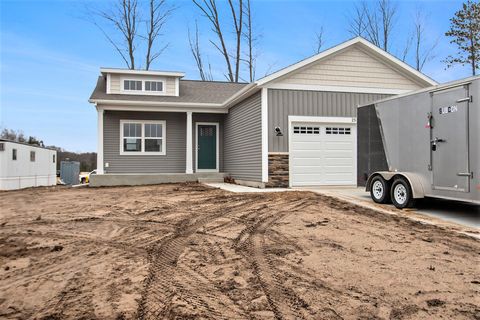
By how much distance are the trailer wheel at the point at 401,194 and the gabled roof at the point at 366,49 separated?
5207 millimetres

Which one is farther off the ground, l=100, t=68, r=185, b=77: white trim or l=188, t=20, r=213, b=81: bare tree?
l=188, t=20, r=213, b=81: bare tree

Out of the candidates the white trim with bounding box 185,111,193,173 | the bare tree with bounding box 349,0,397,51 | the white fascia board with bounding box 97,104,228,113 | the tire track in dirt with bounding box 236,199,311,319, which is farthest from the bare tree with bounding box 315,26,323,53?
the tire track in dirt with bounding box 236,199,311,319

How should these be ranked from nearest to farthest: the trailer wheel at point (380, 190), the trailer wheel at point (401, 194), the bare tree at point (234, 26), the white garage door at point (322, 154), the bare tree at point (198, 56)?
the trailer wheel at point (401, 194) → the trailer wheel at point (380, 190) → the white garage door at point (322, 154) → the bare tree at point (234, 26) → the bare tree at point (198, 56)

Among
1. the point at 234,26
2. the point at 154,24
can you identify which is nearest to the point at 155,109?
the point at 234,26

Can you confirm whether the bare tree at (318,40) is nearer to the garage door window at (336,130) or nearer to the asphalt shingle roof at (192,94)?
the asphalt shingle roof at (192,94)

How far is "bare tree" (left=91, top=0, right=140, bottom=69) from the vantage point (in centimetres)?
2572

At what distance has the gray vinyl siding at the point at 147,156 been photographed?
15.2 metres

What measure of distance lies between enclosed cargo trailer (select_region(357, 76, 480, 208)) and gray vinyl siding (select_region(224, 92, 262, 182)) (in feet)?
11.9

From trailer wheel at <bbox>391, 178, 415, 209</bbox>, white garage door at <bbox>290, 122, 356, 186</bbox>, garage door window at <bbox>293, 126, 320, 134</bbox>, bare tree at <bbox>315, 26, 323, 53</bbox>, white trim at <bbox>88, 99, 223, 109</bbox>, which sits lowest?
trailer wheel at <bbox>391, 178, 415, 209</bbox>

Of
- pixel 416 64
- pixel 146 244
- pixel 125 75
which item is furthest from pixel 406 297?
pixel 416 64

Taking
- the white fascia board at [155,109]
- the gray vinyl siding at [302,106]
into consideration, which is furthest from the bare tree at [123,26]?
the gray vinyl siding at [302,106]

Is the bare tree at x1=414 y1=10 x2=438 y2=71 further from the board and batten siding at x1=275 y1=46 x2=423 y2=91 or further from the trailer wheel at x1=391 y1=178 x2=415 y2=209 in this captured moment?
the trailer wheel at x1=391 y1=178 x2=415 y2=209

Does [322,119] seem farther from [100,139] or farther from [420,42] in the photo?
[420,42]

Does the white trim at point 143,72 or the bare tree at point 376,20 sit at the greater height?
the bare tree at point 376,20
